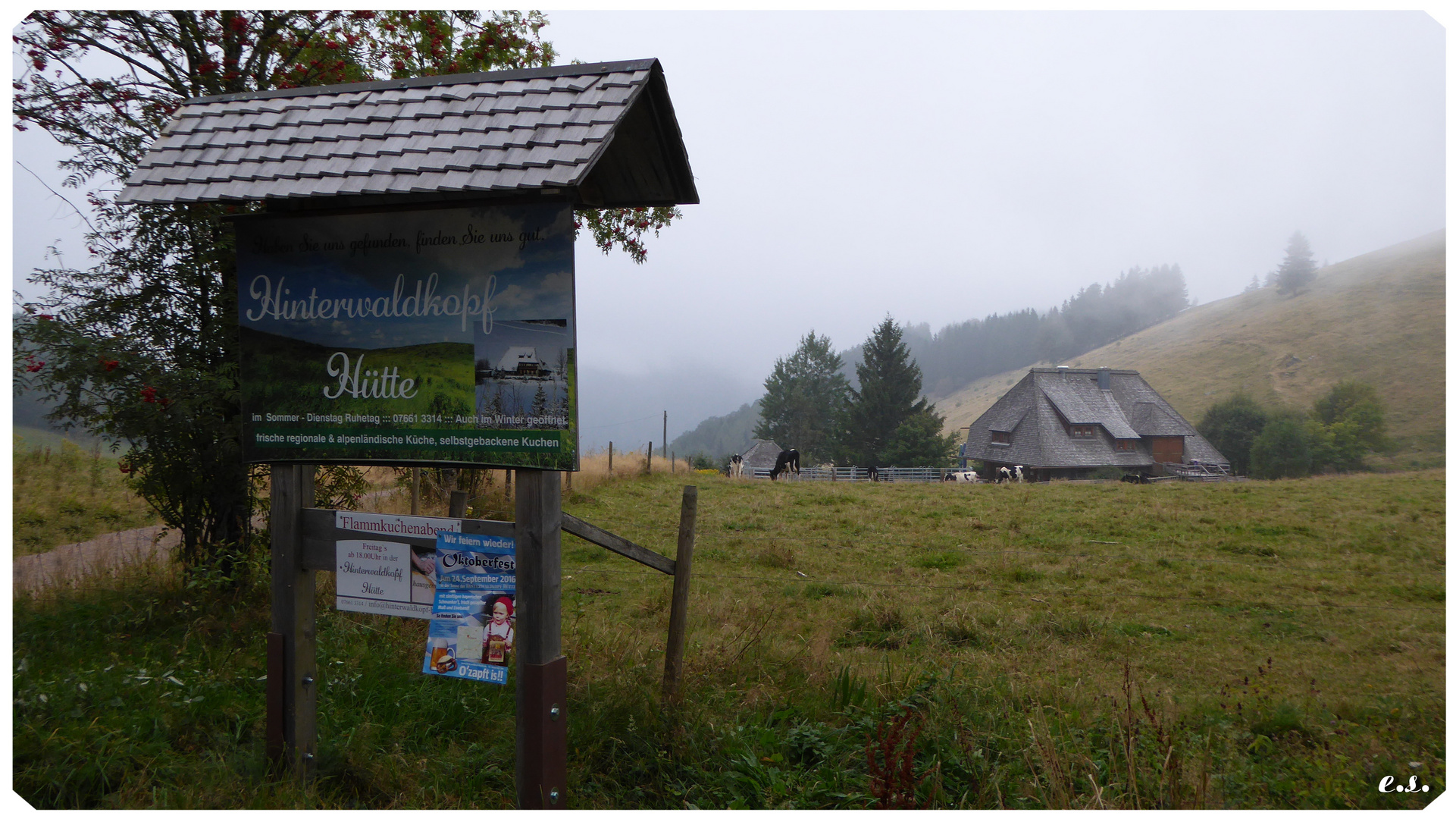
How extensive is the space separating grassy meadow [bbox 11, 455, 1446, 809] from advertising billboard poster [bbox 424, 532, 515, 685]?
0.63 metres

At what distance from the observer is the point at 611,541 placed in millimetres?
4500

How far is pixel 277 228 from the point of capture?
4.17 metres

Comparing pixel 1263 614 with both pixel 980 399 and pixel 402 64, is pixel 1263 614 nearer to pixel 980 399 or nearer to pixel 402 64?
pixel 402 64

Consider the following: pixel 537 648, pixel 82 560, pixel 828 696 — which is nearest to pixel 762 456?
pixel 82 560

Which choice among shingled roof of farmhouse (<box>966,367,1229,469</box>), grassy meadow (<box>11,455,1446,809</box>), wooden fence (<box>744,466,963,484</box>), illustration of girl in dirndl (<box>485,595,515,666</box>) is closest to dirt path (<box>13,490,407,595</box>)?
grassy meadow (<box>11,455,1446,809</box>)

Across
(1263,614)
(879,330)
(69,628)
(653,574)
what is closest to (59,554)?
(69,628)

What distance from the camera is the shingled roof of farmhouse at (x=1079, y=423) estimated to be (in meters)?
46.2

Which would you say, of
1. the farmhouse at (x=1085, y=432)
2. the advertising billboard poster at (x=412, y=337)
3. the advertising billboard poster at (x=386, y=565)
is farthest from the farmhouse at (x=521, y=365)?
the farmhouse at (x=1085, y=432)

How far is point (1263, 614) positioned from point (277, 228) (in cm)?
987

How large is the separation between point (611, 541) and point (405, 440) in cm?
130

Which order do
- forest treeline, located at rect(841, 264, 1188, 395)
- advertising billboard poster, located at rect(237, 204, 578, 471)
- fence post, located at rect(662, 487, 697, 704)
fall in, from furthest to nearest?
forest treeline, located at rect(841, 264, 1188, 395) → fence post, located at rect(662, 487, 697, 704) → advertising billboard poster, located at rect(237, 204, 578, 471)

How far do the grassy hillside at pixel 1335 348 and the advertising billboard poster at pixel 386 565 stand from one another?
73.3 m

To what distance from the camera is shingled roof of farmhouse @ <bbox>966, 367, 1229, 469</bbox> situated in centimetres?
4622

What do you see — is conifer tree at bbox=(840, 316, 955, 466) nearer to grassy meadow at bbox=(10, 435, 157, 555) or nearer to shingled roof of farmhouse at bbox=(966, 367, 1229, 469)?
shingled roof of farmhouse at bbox=(966, 367, 1229, 469)
